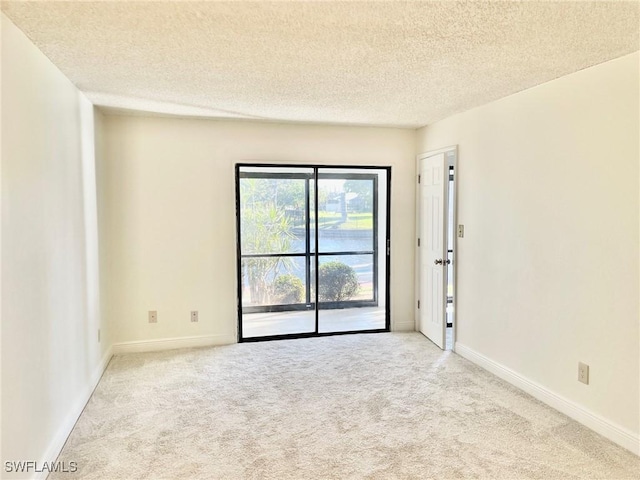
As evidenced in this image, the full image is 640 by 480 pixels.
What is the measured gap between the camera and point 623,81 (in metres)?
2.46

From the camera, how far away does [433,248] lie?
4520mm

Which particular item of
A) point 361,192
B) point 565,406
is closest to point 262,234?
point 361,192

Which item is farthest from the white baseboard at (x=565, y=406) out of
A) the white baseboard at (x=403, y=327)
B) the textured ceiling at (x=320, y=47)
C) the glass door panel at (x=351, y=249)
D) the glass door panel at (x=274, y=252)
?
the textured ceiling at (x=320, y=47)

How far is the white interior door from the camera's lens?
14.2ft

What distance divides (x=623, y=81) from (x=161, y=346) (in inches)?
172

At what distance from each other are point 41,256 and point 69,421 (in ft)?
3.69

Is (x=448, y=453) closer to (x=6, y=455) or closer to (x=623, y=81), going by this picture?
(x=6, y=455)

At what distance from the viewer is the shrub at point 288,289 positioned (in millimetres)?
4883

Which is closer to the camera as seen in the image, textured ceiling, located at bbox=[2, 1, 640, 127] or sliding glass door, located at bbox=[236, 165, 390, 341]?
textured ceiling, located at bbox=[2, 1, 640, 127]

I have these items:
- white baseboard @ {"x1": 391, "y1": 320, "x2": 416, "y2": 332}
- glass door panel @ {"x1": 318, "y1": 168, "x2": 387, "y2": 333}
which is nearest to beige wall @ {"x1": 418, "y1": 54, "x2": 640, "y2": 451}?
white baseboard @ {"x1": 391, "y1": 320, "x2": 416, "y2": 332}

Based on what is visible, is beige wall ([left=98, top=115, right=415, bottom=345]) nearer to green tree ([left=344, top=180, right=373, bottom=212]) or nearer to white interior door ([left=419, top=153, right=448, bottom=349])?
green tree ([left=344, top=180, right=373, bottom=212])

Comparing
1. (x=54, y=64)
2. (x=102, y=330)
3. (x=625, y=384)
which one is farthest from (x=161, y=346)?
(x=625, y=384)

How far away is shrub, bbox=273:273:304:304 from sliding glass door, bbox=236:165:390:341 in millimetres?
12

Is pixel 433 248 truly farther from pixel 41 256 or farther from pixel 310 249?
pixel 41 256
